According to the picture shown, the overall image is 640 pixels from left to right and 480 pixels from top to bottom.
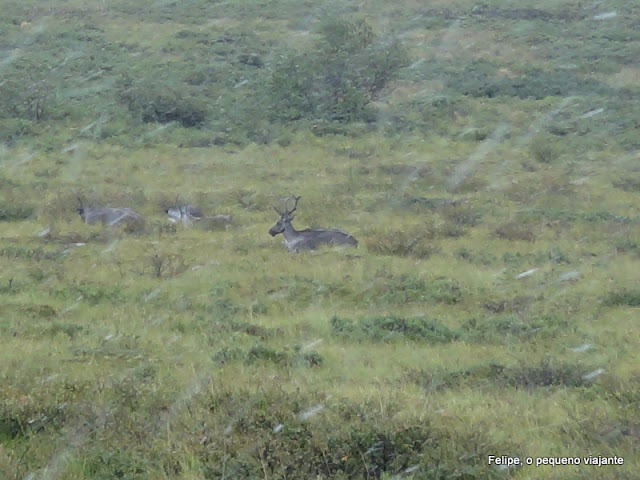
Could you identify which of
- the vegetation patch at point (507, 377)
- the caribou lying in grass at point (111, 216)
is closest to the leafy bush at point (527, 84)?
the caribou lying in grass at point (111, 216)

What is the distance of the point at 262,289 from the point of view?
10852 mm

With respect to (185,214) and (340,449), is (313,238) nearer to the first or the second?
(185,214)

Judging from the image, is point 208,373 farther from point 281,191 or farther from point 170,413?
point 281,191

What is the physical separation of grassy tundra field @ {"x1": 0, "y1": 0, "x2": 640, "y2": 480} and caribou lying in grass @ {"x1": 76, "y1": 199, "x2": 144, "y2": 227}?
11.8 inches

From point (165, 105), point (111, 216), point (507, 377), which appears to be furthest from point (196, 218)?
point (165, 105)

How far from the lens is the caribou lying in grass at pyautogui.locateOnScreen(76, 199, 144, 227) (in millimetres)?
15297

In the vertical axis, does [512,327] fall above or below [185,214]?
above

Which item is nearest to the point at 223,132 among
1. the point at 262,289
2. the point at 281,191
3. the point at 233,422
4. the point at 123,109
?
the point at 123,109

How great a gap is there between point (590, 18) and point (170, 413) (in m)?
45.6

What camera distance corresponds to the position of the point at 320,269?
470 inches

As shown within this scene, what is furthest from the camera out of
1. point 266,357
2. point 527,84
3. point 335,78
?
point 527,84

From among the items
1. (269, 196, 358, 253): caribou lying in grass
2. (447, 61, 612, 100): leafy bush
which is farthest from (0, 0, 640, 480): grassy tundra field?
(269, 196, 358, 253): caribou lying in grass

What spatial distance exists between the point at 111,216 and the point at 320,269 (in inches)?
200

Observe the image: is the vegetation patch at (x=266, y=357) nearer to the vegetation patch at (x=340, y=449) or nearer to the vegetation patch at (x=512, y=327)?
the vegetation patch at (x=512, y=327)
